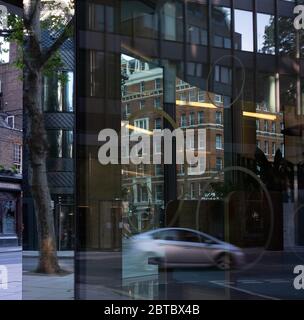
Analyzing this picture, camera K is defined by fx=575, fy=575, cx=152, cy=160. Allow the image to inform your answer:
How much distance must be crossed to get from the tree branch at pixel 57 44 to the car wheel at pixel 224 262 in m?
1.73

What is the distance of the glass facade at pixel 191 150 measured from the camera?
9.74ft

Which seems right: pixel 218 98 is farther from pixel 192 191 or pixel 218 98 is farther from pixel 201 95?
pixel 192 191

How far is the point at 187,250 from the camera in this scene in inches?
120

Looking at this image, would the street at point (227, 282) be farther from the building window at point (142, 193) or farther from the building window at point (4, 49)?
the building window at point (4, 49)

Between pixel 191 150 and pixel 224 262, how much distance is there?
0.62 m

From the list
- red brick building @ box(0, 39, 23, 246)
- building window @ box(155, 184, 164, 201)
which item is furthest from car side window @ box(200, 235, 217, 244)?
red brick building @ box(0, 39, 23, 246)

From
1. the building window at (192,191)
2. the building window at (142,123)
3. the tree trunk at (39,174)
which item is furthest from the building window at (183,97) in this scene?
the tree trunk at (39,174)

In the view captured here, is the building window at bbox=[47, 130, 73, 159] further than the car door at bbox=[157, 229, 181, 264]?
Yes

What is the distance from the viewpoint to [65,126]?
359 cm

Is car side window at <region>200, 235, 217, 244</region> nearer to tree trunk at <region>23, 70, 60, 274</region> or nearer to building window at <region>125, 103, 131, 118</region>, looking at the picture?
building window at <region>125, 103, 131, 118</region>

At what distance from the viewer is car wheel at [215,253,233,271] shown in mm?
2970

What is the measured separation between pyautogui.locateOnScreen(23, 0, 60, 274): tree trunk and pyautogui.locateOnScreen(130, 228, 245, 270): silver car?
92 centimetres

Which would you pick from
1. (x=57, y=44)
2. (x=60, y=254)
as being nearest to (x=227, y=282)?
(x=60, y=254)
